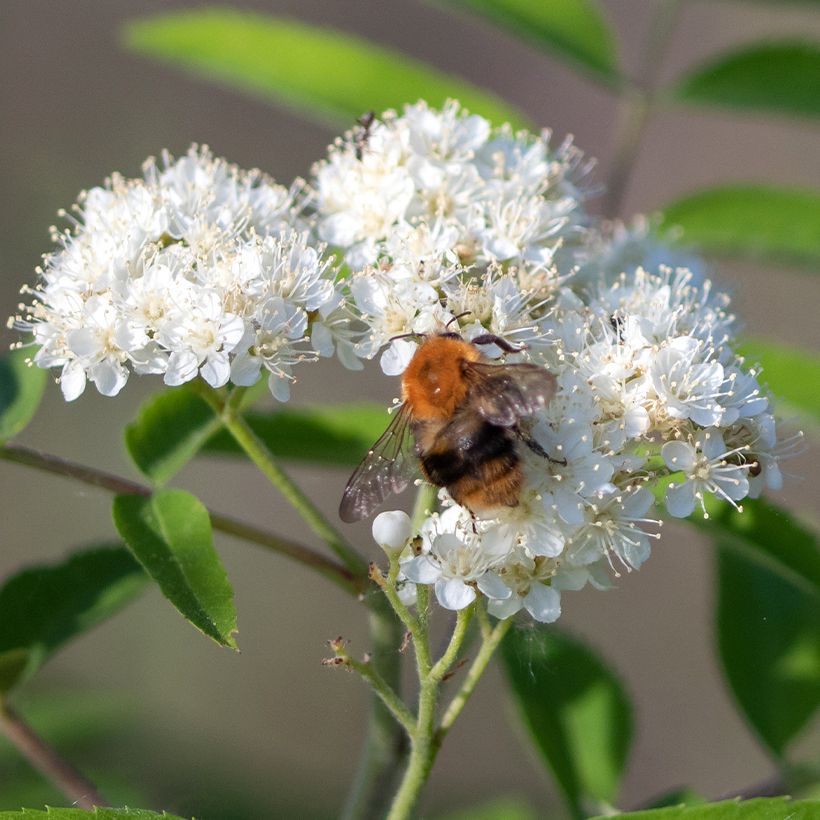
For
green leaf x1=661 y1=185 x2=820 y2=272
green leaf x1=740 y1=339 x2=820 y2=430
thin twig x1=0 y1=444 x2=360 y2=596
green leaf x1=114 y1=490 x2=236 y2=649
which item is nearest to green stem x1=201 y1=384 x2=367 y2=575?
thin twig x1=0 y1=444 x2=360 y2=596

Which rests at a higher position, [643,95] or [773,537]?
[643,95]

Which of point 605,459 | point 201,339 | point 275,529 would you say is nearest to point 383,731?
point 605,459

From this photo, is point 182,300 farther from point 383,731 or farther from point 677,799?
point 677,799

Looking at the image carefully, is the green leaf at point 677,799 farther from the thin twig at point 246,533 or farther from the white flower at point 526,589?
the thin twig at point 246,533

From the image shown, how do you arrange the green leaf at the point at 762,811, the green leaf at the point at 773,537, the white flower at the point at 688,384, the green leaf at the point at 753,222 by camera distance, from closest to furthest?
the green leaf at the point at 762,811
the white flower at the point at 688,384
the green leaf at the point at 773,537
the green leaf at the point at 753,222

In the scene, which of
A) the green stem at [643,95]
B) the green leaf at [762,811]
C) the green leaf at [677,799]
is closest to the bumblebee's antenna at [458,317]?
the green leaf at [762,811]
